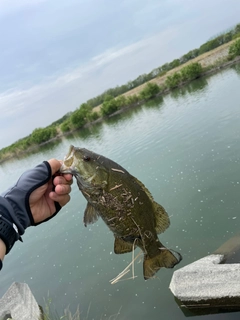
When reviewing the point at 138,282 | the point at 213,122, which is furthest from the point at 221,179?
the point at 213,122

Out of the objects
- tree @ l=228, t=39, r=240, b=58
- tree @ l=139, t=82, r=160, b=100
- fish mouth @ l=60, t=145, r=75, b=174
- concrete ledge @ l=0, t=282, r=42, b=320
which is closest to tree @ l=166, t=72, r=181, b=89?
tree @ l=139, t=82, r=160, b=100

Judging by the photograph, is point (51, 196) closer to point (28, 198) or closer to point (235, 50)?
point (28, 198)

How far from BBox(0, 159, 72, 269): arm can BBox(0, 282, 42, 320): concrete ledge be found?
18.0 ft

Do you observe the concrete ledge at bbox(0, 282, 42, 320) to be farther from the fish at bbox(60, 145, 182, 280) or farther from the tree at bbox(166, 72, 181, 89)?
the tree at bbox(166, 72, 181, 89)

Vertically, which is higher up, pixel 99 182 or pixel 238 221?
pixel 99 182

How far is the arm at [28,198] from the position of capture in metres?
2.56

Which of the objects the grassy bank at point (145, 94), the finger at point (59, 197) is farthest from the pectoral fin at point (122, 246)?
the grassy bank at point (145, 94)

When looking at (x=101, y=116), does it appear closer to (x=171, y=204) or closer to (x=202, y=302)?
(x=171, y=204)

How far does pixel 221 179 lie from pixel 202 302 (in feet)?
22.5

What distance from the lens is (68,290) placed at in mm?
10617

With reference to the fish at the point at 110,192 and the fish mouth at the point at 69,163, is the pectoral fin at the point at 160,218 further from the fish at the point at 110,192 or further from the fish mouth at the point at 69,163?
the fish mouth at the point at 69,163

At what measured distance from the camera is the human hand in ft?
9.23

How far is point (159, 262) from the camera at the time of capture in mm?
2990

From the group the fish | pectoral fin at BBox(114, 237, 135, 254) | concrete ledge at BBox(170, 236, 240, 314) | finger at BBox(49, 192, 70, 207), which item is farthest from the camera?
concrete ledge at BBox(170, 236, 240, 314)
